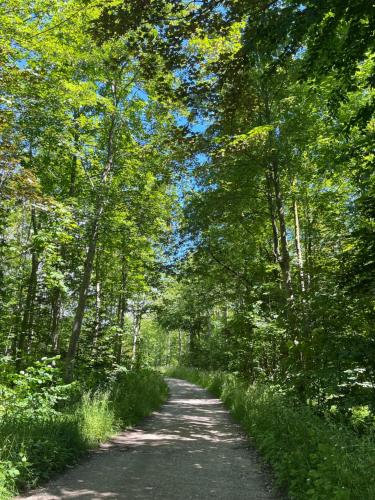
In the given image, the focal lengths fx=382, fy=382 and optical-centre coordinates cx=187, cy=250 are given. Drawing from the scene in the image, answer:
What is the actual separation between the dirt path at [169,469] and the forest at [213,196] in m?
0.41

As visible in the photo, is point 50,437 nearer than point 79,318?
Yes

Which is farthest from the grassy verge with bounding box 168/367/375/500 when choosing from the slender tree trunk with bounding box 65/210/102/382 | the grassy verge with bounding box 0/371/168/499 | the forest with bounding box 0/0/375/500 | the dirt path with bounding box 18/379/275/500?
the slender tree trunk with bounding box 65/210/102/382

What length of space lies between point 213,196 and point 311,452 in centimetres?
684

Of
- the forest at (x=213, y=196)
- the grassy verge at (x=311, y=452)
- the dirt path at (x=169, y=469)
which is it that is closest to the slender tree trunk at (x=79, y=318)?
the forest at (x=213, y=196)

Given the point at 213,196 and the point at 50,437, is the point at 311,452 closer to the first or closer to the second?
the point at 50,437

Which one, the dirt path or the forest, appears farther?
the dirt path

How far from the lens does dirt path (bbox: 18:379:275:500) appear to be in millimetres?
5340

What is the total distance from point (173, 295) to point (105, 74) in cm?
2453

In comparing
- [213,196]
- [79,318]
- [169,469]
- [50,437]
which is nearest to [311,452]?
[169,469]

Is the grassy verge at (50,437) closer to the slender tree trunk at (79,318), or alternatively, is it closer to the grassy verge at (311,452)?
the slender tree trunk at (79,318)

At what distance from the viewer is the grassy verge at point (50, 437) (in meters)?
5.18

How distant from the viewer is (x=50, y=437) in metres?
6.22

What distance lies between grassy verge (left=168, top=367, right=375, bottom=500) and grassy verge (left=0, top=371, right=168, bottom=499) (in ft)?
10.8

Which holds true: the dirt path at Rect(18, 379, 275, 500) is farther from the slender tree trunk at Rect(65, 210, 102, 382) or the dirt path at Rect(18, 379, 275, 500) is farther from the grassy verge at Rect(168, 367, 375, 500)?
the slender tree trunk at Rect(65, 210, 102, 382)
